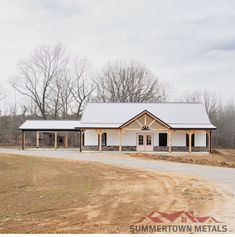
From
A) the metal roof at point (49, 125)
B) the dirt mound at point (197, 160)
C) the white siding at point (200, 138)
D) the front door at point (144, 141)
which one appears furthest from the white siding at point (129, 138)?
the dirt mound at point (197, 160)

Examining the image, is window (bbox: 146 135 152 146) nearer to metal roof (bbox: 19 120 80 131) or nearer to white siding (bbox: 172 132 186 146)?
white siding (bbox: 172 132 186 146)

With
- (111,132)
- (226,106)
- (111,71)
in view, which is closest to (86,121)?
(111,132)

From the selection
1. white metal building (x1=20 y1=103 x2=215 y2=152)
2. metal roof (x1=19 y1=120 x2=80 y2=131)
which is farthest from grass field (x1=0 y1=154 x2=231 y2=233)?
metal roof (x1=19 y1=120 x2=80 y2=131)

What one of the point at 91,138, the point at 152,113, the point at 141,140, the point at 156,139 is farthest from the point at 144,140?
the point at 91,138

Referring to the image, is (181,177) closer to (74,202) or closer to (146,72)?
(74,202)

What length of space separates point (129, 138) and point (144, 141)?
1489 mm

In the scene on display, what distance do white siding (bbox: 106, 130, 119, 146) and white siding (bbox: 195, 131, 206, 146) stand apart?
307 inches

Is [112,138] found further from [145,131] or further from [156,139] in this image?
[156,139]

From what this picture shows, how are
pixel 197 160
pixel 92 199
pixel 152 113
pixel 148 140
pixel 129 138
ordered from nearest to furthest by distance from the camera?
pixel 92 199
pixel 197 160
pixel 148 140
pixel 129 138
pixel 152 113

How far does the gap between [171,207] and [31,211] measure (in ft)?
12.1

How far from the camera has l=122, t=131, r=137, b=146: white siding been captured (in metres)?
37.3

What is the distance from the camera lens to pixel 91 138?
37344 mm

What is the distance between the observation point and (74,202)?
11094mm

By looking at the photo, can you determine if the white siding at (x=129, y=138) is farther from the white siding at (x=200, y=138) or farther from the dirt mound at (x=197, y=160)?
the dirt mound at (x=197, y=160)
